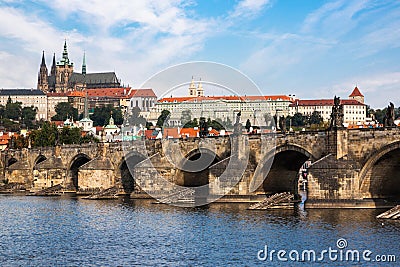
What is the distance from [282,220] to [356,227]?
6.70 metres

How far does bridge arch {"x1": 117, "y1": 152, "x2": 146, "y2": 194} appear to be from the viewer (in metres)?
75.2

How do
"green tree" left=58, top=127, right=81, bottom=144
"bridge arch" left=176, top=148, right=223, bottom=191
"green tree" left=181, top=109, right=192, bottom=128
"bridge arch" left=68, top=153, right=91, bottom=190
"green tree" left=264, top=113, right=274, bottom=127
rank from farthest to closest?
"green tree" left=181, top=109, right=192, bottom=128 < "green tree" left=58, top=127, right=81, bottom=144 < "green tree" left=264, top=113, right=274, bottom=127 < "bridge arch" left=68, top=153, right=91, bottom=190 < "bridge arch" left=176, top=148, right=223, bottom=191

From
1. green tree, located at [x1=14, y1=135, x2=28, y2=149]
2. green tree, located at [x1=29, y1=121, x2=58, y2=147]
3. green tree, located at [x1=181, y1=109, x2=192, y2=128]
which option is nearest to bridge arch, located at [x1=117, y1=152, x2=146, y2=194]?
green tree, located at [x1=29, y1=121, x2=58, y2=147]

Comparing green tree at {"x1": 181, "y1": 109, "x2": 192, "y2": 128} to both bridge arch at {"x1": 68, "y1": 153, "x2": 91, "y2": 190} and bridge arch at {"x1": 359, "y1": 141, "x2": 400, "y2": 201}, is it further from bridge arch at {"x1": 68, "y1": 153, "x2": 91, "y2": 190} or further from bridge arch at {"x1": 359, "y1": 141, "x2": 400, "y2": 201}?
bridge arch at {"x1": 359, "y1": 141, "x2": 400, "y2": 201}

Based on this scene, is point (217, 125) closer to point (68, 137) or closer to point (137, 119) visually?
point (137, 119)

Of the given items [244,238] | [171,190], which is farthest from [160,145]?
[244,238]

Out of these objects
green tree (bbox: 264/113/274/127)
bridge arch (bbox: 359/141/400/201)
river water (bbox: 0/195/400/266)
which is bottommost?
river water (bbox: 0/195/400/266)

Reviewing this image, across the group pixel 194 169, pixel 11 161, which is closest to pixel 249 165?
pixel 194 169

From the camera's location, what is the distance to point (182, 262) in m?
32.9

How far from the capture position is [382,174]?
50.5m

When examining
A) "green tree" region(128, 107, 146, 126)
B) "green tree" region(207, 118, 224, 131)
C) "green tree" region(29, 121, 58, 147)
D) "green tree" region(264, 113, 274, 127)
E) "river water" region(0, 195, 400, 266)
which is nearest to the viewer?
"river water" region(0, 195, 400, 266)

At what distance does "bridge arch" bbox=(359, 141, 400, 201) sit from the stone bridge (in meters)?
0.07

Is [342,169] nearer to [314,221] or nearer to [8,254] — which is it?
[314,221]

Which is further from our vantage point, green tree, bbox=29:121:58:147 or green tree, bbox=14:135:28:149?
green tree, bbox=14:135:28:149
